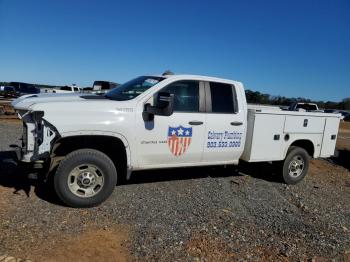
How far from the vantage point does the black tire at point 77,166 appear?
470 centimetres

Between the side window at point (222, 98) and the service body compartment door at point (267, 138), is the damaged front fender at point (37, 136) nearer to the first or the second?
the side window at point (222, 98)

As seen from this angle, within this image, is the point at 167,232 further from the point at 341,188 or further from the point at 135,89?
the point at 341,188

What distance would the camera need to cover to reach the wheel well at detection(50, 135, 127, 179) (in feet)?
16.1

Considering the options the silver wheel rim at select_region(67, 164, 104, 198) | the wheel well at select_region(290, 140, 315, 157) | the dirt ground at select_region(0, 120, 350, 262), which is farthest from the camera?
the wheel well at select_region(290, 140, 315, 157)

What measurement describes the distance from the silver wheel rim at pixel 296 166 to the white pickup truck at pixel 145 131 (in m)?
0.12

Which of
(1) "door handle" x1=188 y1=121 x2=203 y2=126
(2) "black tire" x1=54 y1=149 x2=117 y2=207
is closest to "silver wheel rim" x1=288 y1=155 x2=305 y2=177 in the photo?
(1) "door handle" x1=188 y1=121 x2=203 y2=126

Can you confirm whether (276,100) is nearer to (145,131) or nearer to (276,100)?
(276,100)

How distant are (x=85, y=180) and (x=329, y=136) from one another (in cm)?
520

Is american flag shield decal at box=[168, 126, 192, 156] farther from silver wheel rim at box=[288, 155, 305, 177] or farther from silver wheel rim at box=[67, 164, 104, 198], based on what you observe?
silver wheel rim at box=[288, 155, 305, 177]

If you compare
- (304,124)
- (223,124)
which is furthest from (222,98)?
(304,124)

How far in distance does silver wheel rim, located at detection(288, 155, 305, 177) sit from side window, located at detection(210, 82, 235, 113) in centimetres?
198

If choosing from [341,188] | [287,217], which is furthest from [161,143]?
[341,188]

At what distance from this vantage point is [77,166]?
4773 mm

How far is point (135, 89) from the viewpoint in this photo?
5.60 metres
